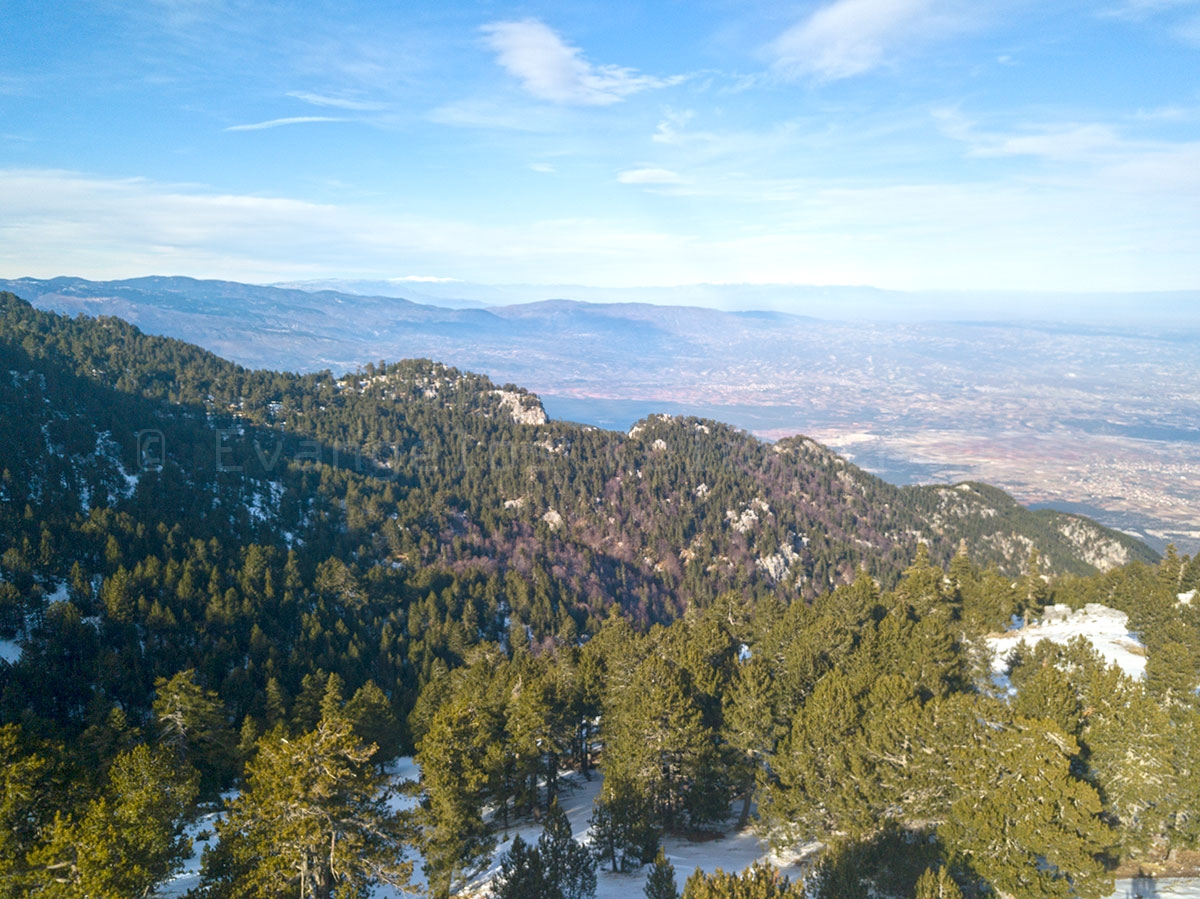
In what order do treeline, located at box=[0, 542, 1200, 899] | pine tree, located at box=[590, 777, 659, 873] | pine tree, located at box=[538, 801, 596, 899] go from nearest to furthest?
treeline, located at box=[0, 542, 1200, 899] < pine tree, located at box=[538, 801, 596, 899] < pine tree, located at box=[590, 777, 659, 873]

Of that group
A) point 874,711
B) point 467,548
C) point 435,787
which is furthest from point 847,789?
point 467,548

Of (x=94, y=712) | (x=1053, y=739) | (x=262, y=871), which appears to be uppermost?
(x=1053, y=739)

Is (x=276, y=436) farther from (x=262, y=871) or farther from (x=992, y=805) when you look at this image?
(x=992, y=805)

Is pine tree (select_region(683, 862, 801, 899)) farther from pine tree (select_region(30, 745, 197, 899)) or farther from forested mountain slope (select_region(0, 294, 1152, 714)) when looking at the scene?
forested mountain slope (select_region(0, 294, 1152, 714))

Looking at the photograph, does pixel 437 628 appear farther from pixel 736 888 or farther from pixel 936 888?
pixel 936 888

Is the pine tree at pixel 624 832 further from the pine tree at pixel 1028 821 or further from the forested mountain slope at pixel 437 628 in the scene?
the pine tree at pixel 1028 821

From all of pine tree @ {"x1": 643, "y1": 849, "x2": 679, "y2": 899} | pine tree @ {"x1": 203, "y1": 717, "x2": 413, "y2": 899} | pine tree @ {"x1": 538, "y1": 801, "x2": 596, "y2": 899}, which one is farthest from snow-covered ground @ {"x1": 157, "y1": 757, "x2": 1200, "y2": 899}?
pine tree @ {"x1": 538, "y1": 801, "x2": 596, "y2": 899}

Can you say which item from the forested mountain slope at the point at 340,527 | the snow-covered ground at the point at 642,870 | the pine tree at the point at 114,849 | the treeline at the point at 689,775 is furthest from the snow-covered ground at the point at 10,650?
the pine tree at the point at 114,849

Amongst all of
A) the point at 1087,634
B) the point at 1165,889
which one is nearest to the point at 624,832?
the point at 1165,889
